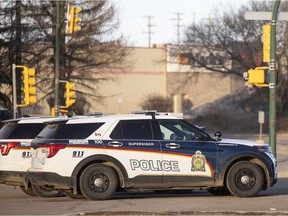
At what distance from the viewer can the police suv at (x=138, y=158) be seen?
14.0 meters

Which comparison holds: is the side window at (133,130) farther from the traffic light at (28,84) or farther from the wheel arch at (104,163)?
the traffic light at (28,84)

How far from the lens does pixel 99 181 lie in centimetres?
1408

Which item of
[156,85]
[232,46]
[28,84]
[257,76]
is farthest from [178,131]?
[156,85]

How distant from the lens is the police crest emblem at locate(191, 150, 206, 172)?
1416 centimetres

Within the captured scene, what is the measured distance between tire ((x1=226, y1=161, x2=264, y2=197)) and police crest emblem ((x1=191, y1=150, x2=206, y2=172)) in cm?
58

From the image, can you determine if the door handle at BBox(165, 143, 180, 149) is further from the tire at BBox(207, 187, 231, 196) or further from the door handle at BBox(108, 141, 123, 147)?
the tire at BBox(207, 187, 231, 196)

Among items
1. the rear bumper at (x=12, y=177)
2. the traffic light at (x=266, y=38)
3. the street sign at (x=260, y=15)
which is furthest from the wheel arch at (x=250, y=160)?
the traffic light at (x=266, y=38)

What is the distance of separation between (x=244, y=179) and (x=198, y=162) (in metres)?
1.00

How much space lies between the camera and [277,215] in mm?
11812

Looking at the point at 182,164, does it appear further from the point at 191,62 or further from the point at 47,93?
the point at 191,62

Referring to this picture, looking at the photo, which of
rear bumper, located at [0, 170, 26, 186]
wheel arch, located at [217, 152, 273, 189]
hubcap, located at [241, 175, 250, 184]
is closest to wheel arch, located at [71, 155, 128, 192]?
rear bumper, located at [0, 170, 26, 186]

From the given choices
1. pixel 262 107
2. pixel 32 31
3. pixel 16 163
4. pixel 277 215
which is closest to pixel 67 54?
pixel 32 31

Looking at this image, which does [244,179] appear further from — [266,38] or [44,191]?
[266,38]

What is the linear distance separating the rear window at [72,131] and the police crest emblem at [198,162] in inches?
75.7
